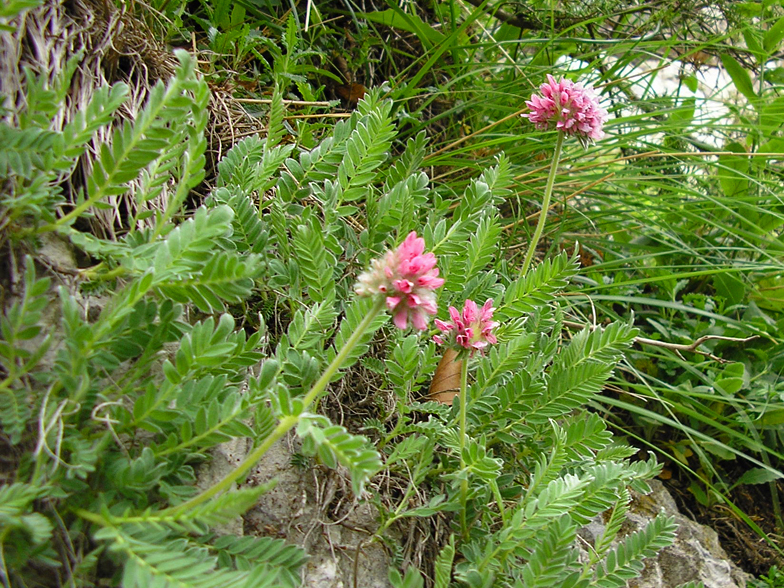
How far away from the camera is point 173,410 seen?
3.19 ft

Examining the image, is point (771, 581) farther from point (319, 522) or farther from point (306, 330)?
point (306, 330)

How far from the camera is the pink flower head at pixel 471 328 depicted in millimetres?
1239

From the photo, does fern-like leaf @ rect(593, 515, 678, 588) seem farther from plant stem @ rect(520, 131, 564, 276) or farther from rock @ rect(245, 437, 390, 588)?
plant stem @ rect(520, 131, 564, 276)

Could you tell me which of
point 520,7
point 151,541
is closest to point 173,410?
point 151,541

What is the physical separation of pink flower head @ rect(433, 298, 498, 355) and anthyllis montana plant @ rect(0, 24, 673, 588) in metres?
0.10

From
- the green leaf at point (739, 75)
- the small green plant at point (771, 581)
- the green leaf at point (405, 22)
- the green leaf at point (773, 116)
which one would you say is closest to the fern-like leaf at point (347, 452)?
the small green plant at point (771, 581)

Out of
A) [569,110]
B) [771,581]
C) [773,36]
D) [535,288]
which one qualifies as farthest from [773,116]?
[771,581]

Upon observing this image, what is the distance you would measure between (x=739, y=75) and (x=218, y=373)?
2.93 m

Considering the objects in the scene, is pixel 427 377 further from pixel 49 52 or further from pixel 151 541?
pixel 49 52

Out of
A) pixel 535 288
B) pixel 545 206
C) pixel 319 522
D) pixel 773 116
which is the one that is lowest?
pixel 319 522

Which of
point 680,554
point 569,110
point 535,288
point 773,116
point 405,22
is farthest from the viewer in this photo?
point 773,116

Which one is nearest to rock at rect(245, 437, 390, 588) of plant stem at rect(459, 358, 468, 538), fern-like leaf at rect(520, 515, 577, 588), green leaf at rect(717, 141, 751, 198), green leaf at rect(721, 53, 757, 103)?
plant stem at rect(459, 358, 468, 538)

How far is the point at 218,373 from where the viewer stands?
1.13m

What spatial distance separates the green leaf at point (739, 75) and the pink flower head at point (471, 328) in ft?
7.79
